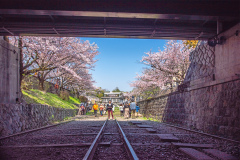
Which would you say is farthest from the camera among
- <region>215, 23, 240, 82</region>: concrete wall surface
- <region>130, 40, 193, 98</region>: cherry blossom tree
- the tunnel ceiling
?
<region>130, 40, 193, 98</region>: cherry blossom tree

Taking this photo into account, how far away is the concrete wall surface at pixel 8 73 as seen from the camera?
8.88m

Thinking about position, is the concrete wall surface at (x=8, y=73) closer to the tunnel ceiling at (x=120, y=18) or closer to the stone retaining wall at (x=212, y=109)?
the tunnel ceiling at (x=120, y=18)

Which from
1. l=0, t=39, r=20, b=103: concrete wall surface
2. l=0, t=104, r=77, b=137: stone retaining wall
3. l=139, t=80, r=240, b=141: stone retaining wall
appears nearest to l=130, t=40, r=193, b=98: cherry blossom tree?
l=139, t=80, r=240, b=141: stone retaining wall

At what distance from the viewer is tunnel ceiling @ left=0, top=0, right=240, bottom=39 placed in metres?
7.20

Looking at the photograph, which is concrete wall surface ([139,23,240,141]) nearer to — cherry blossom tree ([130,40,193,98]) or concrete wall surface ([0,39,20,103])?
cherry blossom tree ([130,40,193,98])

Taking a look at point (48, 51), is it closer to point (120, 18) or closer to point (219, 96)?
point (120, 18)

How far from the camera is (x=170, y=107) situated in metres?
15.7

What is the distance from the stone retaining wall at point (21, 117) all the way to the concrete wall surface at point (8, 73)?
1.62 ft

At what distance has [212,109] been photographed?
900 centimetres

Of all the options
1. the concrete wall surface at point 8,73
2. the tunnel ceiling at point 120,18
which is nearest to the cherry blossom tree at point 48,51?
the concrete wall surface at point 8,73

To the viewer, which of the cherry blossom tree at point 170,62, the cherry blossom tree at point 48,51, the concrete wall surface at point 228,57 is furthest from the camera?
the cherry blossom tree at point 170,62

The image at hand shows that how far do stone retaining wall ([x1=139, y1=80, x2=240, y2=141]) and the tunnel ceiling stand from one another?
105 inches

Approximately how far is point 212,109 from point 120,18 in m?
5.58

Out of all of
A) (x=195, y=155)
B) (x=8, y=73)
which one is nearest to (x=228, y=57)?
(x=195, y=155)
